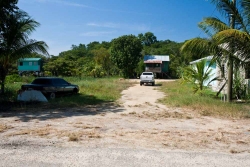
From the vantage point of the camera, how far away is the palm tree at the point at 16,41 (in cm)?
1259

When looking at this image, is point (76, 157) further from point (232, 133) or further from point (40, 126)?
point (232, 133)

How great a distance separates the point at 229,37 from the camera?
938cm

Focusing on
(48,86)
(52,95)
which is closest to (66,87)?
(52,95)

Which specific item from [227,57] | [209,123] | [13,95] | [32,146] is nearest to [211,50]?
[227,57]

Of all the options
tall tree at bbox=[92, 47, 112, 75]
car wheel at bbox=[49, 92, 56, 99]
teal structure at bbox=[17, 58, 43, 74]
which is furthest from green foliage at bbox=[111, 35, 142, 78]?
car wheel at bbox=[49, 92, 56, 99]

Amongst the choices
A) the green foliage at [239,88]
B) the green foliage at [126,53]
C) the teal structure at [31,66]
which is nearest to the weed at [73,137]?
the green foliage at [239,88]

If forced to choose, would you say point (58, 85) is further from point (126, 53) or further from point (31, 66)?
point (31, 66)

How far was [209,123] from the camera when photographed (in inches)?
316

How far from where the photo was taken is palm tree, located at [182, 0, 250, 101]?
9336 mm

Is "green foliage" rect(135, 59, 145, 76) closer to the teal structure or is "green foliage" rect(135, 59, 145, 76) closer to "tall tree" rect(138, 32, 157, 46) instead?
the teal structure

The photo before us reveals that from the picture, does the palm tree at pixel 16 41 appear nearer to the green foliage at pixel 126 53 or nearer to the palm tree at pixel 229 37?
the palm tree at pixel 229 37

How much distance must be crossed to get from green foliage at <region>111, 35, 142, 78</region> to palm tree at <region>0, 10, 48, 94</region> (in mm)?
28053

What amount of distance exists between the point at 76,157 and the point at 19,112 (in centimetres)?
592

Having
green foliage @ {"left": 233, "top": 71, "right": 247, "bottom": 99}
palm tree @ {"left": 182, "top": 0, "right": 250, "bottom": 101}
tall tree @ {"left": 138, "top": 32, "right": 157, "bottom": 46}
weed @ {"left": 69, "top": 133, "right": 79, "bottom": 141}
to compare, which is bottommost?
weed @ {"left": 69, "top": 133, "right": 79, "bottom": 141}
